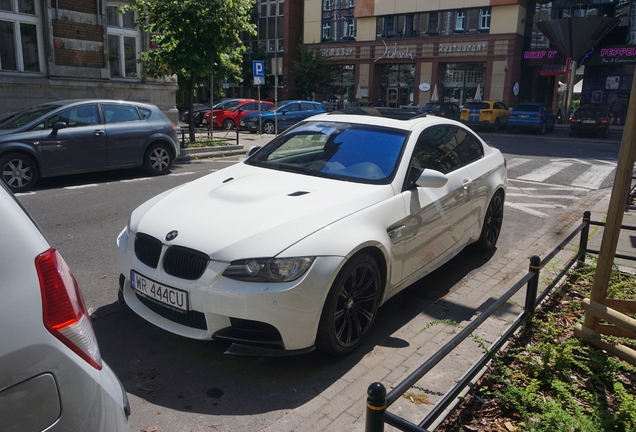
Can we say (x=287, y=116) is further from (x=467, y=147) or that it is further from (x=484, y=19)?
(x=484, y=19)

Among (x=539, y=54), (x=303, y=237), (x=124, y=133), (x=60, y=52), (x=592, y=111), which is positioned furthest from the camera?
(x=539, y=54)

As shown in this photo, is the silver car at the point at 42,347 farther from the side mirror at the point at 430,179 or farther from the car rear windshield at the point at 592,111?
the car rear windshield at the point at 592,111

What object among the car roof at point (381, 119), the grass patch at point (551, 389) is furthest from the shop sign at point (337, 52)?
the grass patch at point (551, 389)

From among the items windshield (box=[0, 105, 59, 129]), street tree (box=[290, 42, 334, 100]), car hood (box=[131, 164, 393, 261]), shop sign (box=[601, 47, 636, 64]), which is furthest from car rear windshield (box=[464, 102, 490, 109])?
car hood (box=[131, 164, 393, 261])

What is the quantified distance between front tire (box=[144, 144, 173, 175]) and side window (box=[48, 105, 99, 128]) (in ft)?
4.43

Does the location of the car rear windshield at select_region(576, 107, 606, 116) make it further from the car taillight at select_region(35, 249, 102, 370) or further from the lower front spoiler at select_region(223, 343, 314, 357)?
the car taillight at select_region(35, 249, 102, 370)

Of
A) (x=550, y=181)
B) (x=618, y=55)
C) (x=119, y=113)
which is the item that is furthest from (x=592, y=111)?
(x=119, y=113)

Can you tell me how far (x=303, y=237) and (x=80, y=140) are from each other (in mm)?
8125

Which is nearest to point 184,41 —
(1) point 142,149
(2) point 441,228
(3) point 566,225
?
(1) point 142,149

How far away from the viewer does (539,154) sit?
62.1 feet

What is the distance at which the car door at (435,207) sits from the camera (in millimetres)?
4578

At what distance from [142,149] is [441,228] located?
8126 mm

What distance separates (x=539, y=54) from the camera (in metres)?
41.7

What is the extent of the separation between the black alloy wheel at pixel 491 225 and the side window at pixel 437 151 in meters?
1.05
